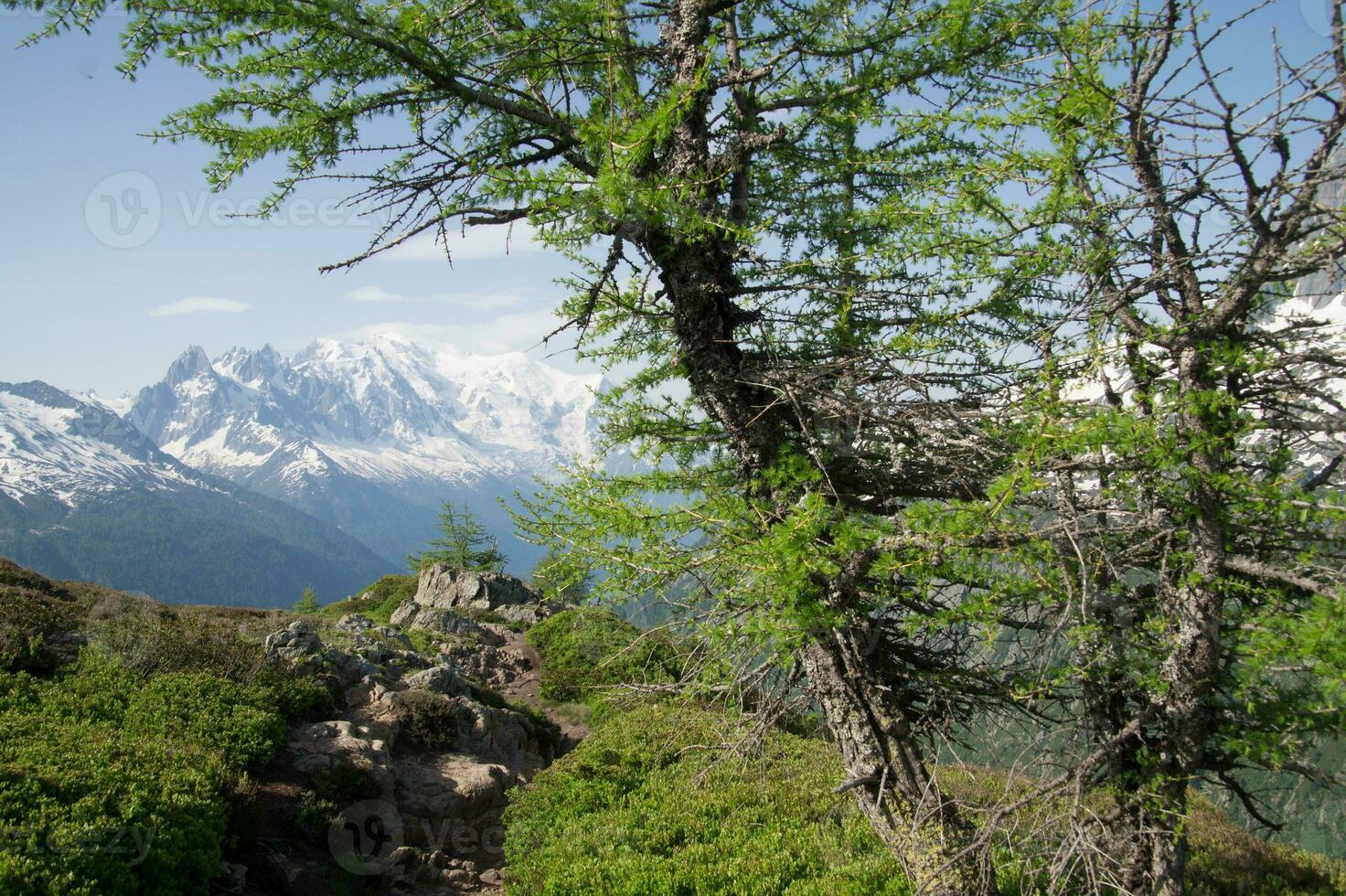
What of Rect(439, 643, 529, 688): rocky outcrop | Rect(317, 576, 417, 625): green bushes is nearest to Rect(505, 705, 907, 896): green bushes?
Rect(439, 643, 529, 688): rocky outcrop

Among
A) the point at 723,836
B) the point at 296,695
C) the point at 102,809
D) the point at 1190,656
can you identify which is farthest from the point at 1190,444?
the point at 296,695

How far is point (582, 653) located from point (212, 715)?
15294 millimetres

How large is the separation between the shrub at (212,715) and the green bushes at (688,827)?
433cm

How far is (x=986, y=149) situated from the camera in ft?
12.2

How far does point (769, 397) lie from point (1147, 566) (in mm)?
2704

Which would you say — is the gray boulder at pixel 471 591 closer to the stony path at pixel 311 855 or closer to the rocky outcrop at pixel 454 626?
the rocky outcrop at pixel 454 626

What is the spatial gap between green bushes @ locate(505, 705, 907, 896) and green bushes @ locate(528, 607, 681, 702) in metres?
7.21

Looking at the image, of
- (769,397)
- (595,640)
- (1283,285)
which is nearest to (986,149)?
(1283,285)

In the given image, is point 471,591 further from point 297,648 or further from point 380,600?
point 297,648

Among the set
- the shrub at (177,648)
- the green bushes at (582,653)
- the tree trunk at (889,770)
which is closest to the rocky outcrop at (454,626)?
the green bushes at (582,653)

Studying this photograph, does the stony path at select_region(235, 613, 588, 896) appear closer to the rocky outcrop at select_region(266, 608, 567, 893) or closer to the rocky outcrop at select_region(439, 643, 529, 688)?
the rocky outcrop at select_region(266, 608, 567, 893)

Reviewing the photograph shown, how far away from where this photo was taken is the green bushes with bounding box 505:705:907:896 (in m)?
8.24

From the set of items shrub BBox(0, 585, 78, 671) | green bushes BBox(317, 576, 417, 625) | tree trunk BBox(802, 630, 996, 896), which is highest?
tree trunk BBox(802, 630, 996, 896)

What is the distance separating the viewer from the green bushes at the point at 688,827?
824cm
